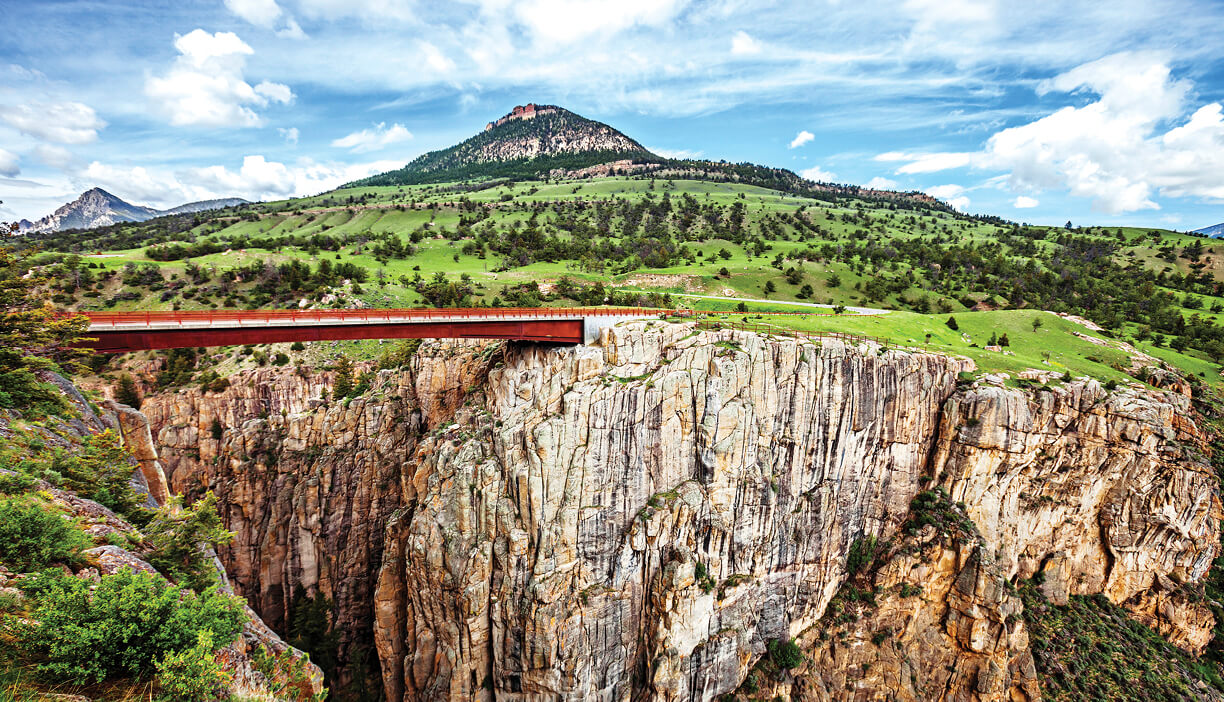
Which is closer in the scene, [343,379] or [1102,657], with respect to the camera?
[1102,657]

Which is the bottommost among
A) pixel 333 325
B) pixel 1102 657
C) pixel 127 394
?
pixel 1102 657

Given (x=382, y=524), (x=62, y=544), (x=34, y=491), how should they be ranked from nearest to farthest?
(x=62, y=544), (x=34, y=491), (x=382, y=524)

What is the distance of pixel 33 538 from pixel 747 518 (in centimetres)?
3326

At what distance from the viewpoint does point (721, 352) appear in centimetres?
3228

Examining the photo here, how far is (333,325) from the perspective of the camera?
89.0 ft

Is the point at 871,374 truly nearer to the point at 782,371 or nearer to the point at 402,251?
the point at 782,371

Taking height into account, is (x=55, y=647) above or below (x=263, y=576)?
above

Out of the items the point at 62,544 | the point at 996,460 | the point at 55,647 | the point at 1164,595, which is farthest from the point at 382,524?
the point at 1164,595

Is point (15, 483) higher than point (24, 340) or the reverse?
the reverse

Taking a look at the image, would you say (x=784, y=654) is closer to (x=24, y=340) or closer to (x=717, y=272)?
(x=24, y=340)

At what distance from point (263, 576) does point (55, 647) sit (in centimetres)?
4515

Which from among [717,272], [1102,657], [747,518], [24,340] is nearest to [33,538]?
[24,340]

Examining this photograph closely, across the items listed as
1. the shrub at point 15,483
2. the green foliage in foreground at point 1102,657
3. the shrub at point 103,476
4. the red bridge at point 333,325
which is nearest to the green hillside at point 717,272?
the green foliage in foreground at point 1102,657

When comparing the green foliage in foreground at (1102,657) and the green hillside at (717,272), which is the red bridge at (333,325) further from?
the green foliage in foreground at (1102,657)
